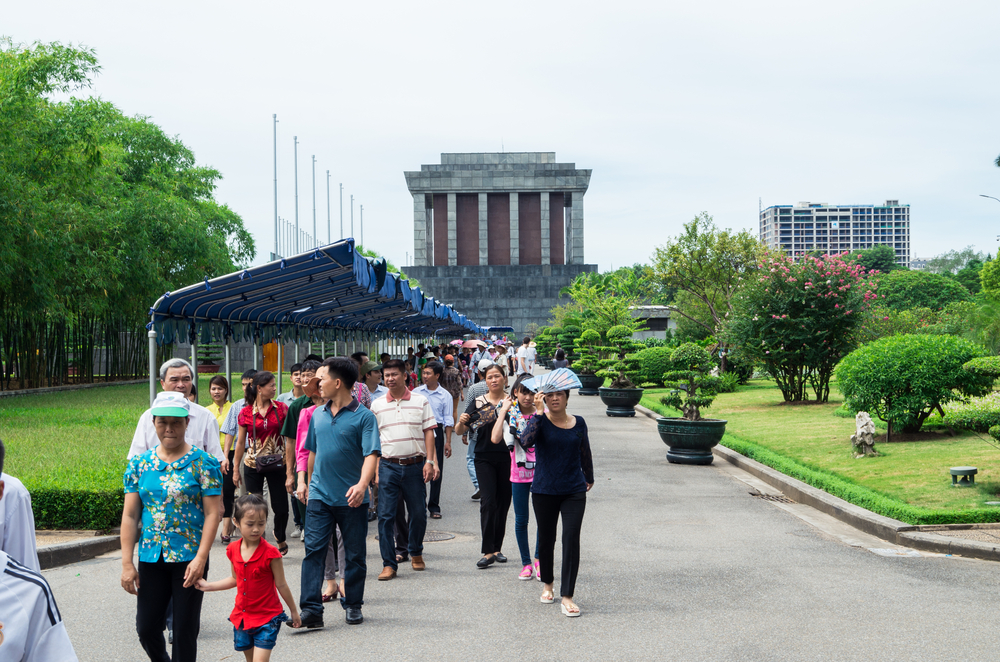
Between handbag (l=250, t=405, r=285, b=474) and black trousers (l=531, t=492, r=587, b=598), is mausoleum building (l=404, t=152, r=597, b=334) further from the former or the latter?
black trousers (l=531, t=492, r=587, b=598)

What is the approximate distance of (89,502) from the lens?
9164mm

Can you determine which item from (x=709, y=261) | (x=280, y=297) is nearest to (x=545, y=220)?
(x=709, y=261)

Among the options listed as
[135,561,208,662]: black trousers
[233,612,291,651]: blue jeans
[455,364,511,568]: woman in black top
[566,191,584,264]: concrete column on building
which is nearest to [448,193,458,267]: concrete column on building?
[566,191,584,264]: concrete column on building

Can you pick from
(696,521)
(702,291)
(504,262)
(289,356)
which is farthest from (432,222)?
(696,521)

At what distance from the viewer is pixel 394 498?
7367 millimetres

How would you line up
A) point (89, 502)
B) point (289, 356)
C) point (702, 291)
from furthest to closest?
point (289, 356)
point (702, 291)
point (89, 502)

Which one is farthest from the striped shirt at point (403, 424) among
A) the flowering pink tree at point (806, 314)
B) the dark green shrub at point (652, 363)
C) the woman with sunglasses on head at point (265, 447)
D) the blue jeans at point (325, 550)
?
the dark green shrub at point (652, 363)

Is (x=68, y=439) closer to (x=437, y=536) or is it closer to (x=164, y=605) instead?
(x=437, y=536)

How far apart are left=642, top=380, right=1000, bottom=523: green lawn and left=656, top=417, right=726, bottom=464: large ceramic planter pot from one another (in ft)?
2.70

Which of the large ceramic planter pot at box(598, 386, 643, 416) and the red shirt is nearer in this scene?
the red shirt

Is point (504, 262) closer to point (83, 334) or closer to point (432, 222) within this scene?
point (432, 222)

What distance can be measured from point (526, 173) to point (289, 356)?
140 feet

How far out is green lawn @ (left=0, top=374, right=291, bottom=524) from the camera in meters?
10.1

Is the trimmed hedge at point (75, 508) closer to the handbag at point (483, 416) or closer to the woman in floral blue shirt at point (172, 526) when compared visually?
the handbag at point (483, 416)
